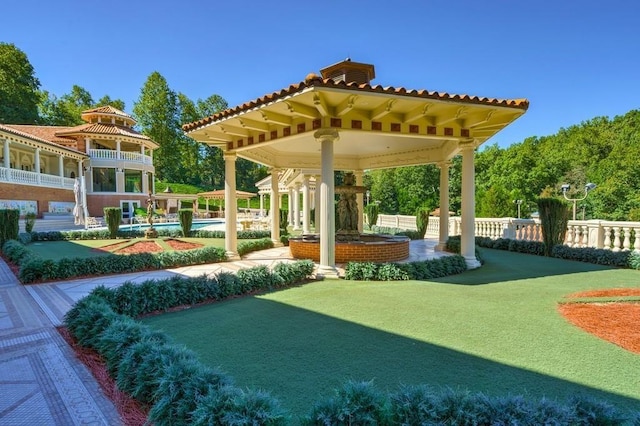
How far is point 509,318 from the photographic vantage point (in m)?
4.50

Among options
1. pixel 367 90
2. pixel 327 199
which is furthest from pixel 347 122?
pixel 327 199

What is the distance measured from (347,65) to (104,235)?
15.9m

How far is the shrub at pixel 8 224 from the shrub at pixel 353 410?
1545 cm

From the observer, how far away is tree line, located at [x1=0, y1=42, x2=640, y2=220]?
29.3 meters

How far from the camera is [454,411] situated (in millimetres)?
1990

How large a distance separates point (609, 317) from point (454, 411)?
13.1 ft

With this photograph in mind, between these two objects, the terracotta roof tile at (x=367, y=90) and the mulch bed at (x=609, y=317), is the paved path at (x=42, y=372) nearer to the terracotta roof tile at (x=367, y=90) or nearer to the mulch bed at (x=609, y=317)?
the terracotta roof tile at (x=367, y=90)

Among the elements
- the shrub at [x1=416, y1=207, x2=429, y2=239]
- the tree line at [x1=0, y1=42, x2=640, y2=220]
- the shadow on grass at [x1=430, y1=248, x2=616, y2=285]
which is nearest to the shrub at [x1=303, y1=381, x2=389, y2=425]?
the shadow on grass at [x1=430, y1=248, x2=616, y2=285]

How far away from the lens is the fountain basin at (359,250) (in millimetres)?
8336

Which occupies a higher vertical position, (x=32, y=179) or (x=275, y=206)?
(x=32, y=179)

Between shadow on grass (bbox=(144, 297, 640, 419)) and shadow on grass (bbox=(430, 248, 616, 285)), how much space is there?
3652mm

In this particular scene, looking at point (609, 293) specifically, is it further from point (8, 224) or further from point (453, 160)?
point (453, 160)

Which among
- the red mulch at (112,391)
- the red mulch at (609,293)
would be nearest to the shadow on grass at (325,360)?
the red mulch at (112,391)

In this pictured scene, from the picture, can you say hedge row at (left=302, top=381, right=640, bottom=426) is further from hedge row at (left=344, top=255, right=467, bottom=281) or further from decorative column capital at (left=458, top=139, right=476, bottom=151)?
decorative column capital at (left=458, top=139, right=476, bottom=151)
